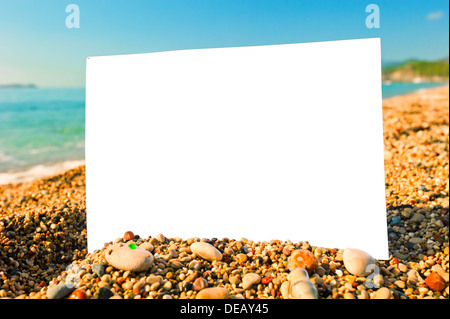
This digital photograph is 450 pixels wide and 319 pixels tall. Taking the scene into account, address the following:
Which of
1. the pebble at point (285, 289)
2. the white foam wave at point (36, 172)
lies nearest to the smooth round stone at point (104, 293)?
the pebble at point (285, 289)

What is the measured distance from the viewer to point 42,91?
17.5m

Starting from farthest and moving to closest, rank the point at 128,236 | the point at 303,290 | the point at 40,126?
1. the point at 40,126
2. the point at 128,236
3. the point at 303,290

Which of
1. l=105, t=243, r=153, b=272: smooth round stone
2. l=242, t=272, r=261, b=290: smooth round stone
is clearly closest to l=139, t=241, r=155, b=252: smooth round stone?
l=105, t=243, r=153, b=272: smooth round stone

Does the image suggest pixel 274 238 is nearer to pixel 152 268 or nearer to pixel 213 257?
pixel 213 257

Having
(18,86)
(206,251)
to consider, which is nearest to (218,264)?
(206,251)

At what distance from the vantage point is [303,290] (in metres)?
1.85

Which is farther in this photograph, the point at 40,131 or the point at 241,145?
the point at 40,131

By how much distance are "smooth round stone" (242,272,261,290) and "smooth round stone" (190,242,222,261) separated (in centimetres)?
25

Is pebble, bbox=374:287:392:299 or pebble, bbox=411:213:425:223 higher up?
pebble, bbox=411:213:425:223

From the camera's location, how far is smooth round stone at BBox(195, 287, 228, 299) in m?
1.87

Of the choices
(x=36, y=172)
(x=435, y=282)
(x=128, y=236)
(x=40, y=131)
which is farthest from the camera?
(x=40, y=131)

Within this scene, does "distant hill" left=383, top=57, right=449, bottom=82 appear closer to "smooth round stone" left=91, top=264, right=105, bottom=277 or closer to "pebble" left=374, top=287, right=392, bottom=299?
"pebble" left=374, top=287, right=392, bottom=299

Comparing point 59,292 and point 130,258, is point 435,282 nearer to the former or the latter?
point 130,258

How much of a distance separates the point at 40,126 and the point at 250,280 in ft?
46.0
